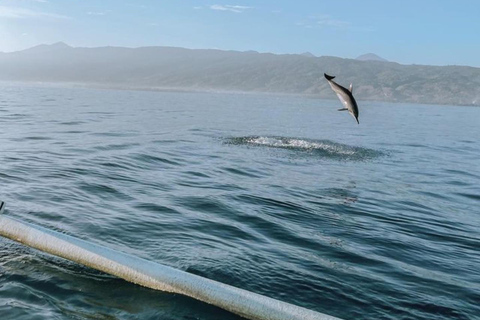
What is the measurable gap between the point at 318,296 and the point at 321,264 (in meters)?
1.42

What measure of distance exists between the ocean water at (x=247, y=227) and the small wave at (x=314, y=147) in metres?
1.57

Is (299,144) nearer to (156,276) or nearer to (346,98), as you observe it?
(346,98)

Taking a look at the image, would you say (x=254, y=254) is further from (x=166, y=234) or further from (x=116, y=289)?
(x=116, y=289)

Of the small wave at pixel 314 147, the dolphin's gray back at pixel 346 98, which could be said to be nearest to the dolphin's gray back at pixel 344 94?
the dolphin's gray back at pixel 346 98

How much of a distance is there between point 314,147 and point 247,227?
16.3m

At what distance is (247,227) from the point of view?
1055 cm

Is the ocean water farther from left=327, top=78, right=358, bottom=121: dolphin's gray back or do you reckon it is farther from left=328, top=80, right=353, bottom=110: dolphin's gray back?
left=328, top=80, right=353, bottom=110: dolphin's gray back

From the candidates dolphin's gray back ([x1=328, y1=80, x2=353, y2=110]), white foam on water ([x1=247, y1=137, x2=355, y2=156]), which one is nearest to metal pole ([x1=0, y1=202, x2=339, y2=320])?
dolphin's gray back ([x1=328, y1=80, x2=353, y2=110])

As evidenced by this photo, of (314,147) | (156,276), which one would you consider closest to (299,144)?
(314,147)

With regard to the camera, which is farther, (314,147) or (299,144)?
(299,144)

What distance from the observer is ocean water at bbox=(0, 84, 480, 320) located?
21.5 ft

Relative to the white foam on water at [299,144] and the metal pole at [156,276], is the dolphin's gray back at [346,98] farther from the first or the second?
the white foam on water at [299,144]

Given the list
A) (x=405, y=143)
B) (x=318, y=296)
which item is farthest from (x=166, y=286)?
(x=405, y=143)

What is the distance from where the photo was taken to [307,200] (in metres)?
13.5
